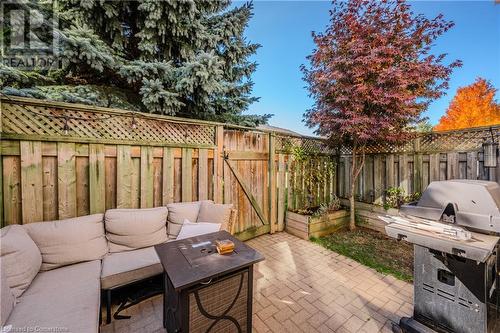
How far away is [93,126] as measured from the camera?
266 centimetres

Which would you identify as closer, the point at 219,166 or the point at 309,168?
the point at 219,166

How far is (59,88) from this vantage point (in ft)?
10.9

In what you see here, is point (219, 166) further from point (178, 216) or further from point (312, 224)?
point (312, 224)

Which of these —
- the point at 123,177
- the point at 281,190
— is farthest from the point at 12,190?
the point at 281,190

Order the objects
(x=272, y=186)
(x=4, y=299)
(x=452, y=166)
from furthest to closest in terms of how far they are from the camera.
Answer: (x=272, y=186) < (x=452, y=166) < (x=4, y=299)

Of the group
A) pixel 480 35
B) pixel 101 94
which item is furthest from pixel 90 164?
pixel 480 35

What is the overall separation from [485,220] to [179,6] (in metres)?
4.68

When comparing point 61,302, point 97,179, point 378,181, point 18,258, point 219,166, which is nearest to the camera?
point 61,302

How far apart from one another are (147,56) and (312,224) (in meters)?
4.70

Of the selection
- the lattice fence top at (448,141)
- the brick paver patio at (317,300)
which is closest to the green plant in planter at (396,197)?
the lattice fence top at (448,141)

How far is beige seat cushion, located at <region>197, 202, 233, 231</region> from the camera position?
2.87m

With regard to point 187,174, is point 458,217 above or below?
below

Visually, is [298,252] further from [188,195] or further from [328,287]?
[188,195]

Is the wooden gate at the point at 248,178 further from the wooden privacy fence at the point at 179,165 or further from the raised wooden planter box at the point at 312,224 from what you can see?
the raised wooden planter box at the point at 312,224
